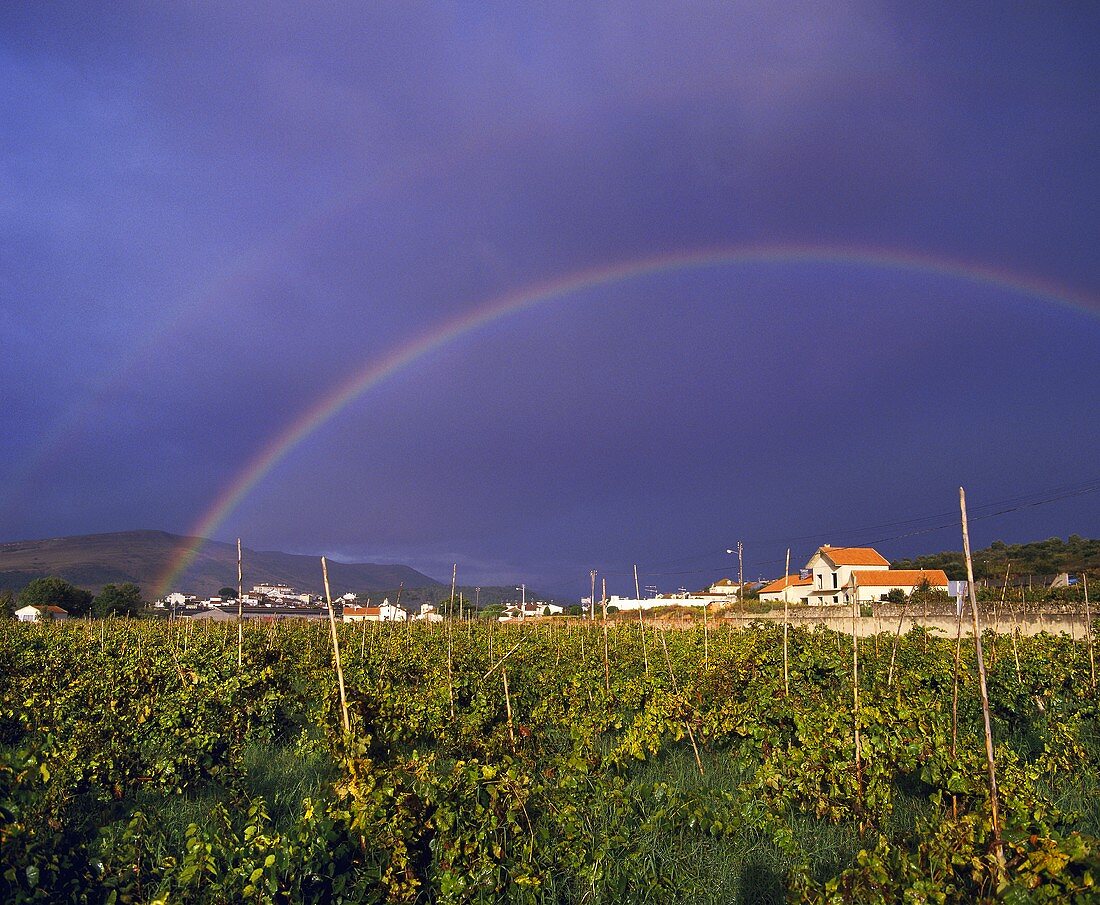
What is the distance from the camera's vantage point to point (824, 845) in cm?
606

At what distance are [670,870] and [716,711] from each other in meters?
3.78

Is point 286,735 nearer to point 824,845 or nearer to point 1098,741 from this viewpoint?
point 824,845

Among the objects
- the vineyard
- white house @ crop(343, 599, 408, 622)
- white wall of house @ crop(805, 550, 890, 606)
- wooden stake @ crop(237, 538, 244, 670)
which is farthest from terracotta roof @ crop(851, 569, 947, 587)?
wooden stake @ crop(237, 538, 244, 670)

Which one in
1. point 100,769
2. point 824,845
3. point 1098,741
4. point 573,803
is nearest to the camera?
point 573,803

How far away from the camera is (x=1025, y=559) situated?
199 feet

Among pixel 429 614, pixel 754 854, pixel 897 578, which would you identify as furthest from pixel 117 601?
pixel 754 854

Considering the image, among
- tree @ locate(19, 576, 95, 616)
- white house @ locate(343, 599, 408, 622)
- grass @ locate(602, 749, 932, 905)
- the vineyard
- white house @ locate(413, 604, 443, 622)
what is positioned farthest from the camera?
tree @ locate(19, 576, 95, 616)

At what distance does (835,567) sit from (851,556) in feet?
5.83

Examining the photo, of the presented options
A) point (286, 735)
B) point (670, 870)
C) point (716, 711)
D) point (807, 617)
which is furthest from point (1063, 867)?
point (807, 617)

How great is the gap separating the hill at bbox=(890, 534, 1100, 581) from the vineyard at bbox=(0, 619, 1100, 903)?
43.9 meters

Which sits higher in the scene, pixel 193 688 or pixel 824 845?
pixel 193 688

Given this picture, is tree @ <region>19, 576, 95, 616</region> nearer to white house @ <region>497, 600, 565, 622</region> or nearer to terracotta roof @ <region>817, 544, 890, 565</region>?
white house @ <region>497, 600, 565, 622</region>

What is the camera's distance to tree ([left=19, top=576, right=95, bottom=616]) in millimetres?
70750

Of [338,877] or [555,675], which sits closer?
[338,877]
